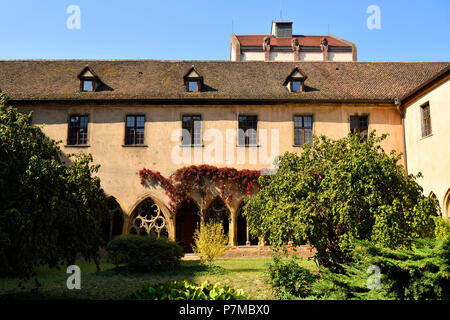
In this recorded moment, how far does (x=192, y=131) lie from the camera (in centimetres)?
1730

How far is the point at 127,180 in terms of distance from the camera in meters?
16.8

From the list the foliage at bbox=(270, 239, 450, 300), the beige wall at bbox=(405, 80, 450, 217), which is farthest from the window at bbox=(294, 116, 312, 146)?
the foliage at bbox=(270, 239, 450, 300)

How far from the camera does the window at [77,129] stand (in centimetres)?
1739

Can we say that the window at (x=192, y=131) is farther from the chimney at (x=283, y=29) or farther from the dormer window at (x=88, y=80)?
the chimney at (x=283, y=29)

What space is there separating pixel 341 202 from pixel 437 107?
8.40 metres

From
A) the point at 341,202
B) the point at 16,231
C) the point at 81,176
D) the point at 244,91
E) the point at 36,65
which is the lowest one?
the point at 16,231

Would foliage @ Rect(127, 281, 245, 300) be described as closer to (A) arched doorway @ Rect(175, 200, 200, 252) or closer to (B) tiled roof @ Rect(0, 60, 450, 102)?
(B) tiled roof @ Rect(0, 60, 450, 102)

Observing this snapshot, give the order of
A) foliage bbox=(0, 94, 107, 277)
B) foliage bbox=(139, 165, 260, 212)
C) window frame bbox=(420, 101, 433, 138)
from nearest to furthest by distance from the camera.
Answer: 1. foliage bbox=(0, 94, 107, 277)
2. window frame bbox=(420, 101, 433, 138)
3. foliage bbox=(139, 165, 260, 212)

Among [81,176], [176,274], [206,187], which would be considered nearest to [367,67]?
[206,187]

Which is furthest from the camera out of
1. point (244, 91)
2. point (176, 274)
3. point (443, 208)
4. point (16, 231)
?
point (244, 91)

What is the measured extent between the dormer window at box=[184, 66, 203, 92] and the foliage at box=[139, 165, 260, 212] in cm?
384

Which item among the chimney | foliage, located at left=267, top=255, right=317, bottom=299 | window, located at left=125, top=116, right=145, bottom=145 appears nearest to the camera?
foliage, located at left=267, top=255, right=317, bottom=299

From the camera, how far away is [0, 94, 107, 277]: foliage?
6352 mm

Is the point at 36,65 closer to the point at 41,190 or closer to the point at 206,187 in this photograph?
the point at 206,187
